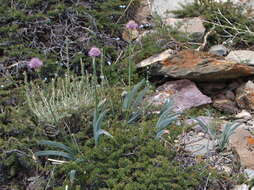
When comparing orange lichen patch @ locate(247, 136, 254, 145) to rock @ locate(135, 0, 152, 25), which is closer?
orange lichen patch @ locate(247, 136, 254, 145)

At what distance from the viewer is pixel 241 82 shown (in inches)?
199

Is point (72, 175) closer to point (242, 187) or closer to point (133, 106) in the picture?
point (133, 106)

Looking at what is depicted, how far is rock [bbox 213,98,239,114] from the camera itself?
4816 millimetres

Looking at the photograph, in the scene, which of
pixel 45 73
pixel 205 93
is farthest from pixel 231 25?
pixel 45 73

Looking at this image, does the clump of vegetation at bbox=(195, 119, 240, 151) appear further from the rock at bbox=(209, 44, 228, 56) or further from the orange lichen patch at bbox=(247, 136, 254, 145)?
the rock at bbox=(209, 44, 228, 56)

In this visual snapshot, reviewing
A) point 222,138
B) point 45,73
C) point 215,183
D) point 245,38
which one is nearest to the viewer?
point 215,183

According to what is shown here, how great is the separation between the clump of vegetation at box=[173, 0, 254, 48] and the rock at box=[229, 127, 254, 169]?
1.84 m

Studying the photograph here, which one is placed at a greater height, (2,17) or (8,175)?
(2,17)

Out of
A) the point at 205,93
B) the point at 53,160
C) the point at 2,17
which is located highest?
the point at 2,17

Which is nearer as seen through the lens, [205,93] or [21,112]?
[21,112]

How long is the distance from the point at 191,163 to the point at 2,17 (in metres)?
2.90

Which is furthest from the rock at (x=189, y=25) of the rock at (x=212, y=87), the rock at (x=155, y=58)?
the rock at (x=212, y=87)

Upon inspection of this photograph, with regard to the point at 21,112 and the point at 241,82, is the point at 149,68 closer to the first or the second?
the point at 241,82

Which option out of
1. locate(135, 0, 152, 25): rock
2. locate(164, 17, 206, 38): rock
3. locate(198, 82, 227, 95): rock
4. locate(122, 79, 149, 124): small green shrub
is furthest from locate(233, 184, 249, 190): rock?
locate(135, 0, 152, 25): rock
